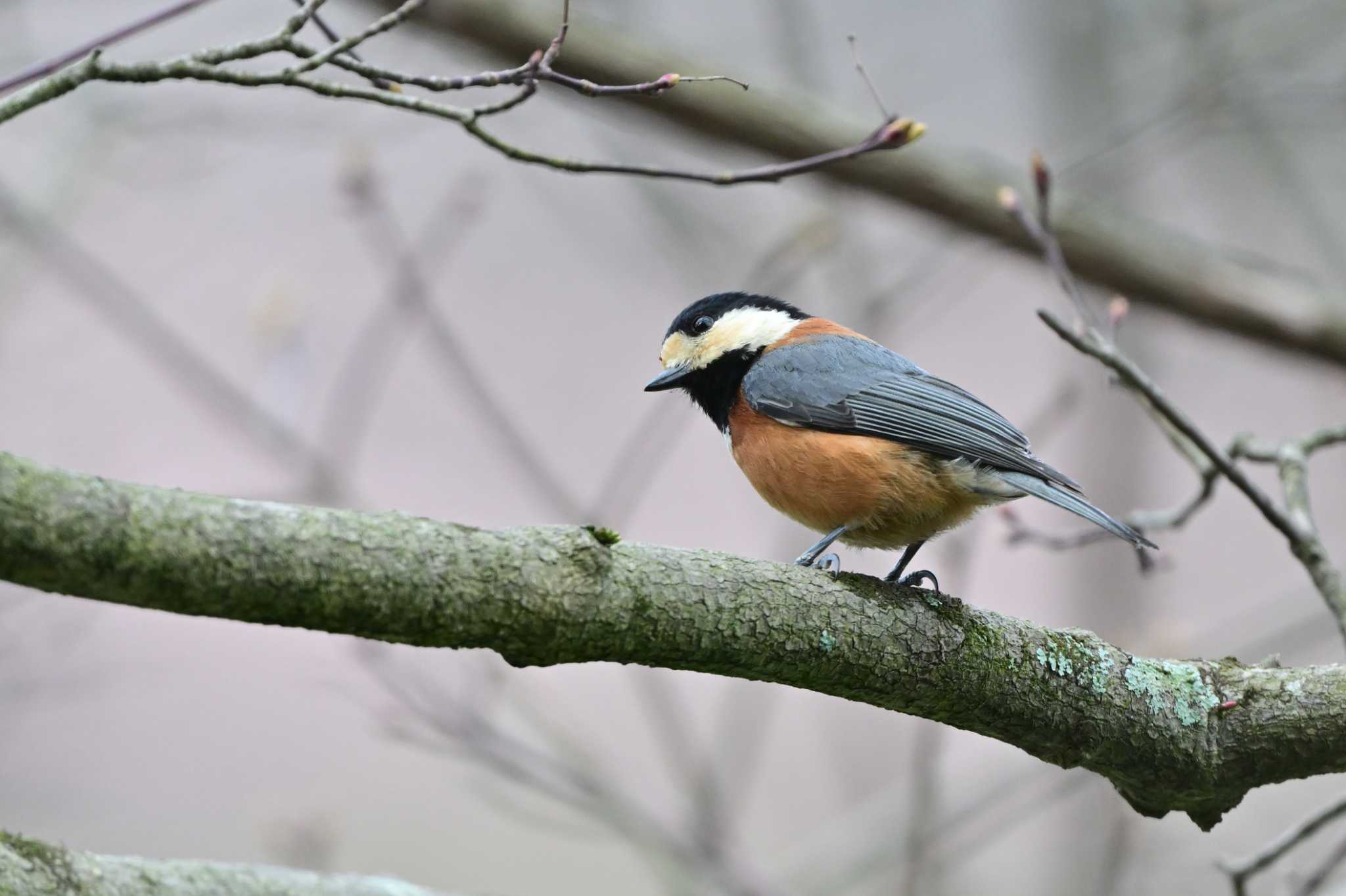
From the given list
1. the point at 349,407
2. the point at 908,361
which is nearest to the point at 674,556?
the point at 908,361

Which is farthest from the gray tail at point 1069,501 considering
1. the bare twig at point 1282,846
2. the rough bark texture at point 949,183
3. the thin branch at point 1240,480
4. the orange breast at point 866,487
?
the rough bark texture at point 949,183

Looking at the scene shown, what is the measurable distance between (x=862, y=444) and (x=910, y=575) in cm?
38

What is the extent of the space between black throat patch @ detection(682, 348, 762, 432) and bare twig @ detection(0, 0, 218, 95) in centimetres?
179

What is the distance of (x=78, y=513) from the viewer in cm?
149

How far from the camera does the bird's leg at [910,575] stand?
8.86 feet

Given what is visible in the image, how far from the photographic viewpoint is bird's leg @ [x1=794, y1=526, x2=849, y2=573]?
291 centimetres

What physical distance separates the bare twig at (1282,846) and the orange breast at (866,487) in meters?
1.03

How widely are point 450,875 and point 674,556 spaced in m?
5.16

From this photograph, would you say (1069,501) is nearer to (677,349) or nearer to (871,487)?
(871,487)

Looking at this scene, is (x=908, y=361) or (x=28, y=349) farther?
(x=28, y=349)

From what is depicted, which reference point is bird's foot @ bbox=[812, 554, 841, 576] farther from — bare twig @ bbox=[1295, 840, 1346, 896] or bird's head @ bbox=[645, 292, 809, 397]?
bare twig @ bbox=[1295, 840, 1346, 896]

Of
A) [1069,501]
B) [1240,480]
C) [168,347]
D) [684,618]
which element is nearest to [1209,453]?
[1240,480]

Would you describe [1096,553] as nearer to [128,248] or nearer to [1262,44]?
[1262,44]

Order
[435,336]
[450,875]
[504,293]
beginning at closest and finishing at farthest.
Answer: [435,336]
[450,875]
[504,293]
